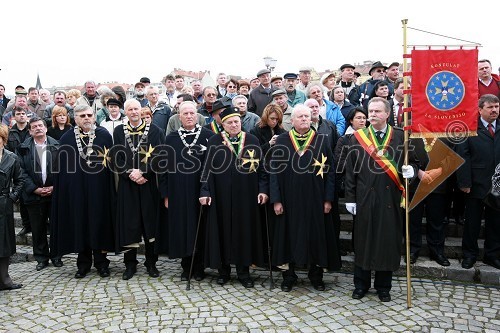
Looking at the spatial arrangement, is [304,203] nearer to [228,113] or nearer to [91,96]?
[228,113]

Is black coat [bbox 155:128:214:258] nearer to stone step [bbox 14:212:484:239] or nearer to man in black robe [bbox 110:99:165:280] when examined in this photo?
man in black robe [bbox 110:99:165:280]

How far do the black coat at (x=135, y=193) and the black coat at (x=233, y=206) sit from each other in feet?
2.84

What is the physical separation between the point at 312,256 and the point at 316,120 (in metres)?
2.15

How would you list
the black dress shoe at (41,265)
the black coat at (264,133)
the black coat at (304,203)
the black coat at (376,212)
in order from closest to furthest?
the black coat at (376,212) → the black coat at (304,203) → the black coat at (264,133) → the black dress shoe at (41,265)

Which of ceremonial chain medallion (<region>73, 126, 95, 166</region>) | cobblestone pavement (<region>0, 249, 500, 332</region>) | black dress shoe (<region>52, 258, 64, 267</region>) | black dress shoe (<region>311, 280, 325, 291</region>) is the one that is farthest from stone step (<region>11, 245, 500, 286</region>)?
black dress shoe (<region>52, 258, 64, 267</region>)

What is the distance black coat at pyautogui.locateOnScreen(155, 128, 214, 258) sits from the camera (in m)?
6.42

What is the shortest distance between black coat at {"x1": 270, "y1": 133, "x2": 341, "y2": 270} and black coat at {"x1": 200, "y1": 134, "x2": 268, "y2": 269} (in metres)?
0.29

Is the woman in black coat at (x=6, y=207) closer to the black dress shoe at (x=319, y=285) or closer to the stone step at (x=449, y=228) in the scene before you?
the black dress shoe at (x=319, y=285)

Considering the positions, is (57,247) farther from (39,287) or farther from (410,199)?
(410,199)

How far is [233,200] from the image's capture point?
6242 millimetres

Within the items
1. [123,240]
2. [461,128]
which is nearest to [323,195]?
[461,128]

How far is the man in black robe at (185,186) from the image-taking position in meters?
6.43

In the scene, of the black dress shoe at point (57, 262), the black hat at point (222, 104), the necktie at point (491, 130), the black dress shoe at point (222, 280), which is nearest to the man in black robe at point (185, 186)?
the black dress shoe at point (222, 280)

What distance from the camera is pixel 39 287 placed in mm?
6359
